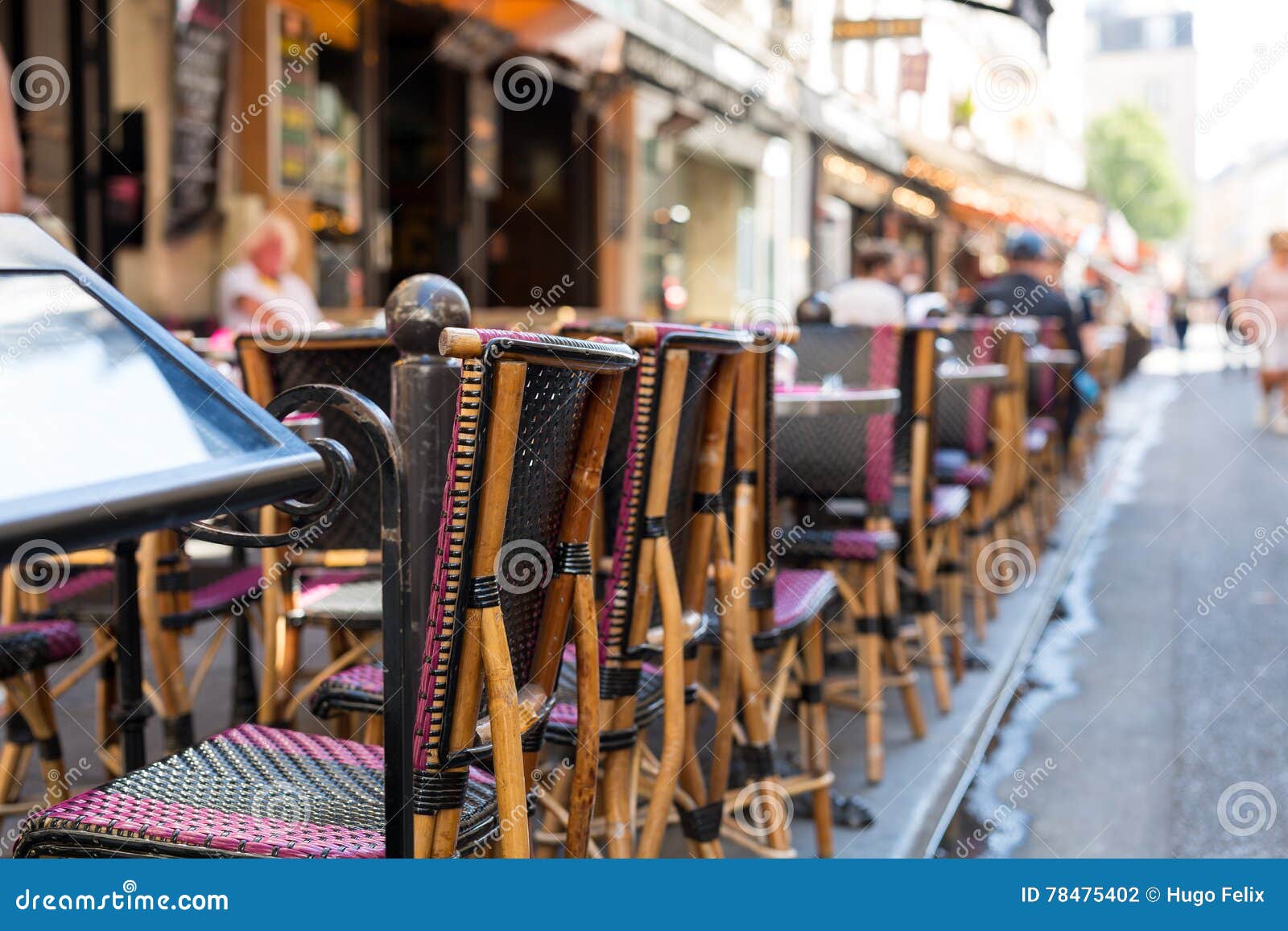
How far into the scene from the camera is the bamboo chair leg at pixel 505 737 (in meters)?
1.57

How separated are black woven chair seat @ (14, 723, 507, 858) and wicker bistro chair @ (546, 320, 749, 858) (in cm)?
29

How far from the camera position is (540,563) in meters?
1.81

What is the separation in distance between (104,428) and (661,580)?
124 centimetres

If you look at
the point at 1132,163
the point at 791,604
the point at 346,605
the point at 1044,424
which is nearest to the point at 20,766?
the point at 346,605

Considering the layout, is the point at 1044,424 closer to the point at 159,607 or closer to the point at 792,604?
the point at 792,604

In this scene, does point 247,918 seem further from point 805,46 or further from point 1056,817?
point 805,46

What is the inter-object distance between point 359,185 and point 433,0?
156cm

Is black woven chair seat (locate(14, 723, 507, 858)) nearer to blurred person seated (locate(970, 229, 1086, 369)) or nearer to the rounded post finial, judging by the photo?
the rounded post finial

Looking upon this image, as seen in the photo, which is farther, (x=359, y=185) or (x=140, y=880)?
(x=359, y=185)

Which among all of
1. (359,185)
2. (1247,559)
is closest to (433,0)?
(359,185)

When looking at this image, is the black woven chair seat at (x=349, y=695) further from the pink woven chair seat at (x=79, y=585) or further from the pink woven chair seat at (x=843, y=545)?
the pink woven chair seat at (x=843, y=545)

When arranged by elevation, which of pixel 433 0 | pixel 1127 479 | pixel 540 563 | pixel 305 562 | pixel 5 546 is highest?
pixel 433 0

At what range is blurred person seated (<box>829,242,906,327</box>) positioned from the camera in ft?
21.5

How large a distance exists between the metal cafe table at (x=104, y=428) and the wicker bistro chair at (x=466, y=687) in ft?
0.70
